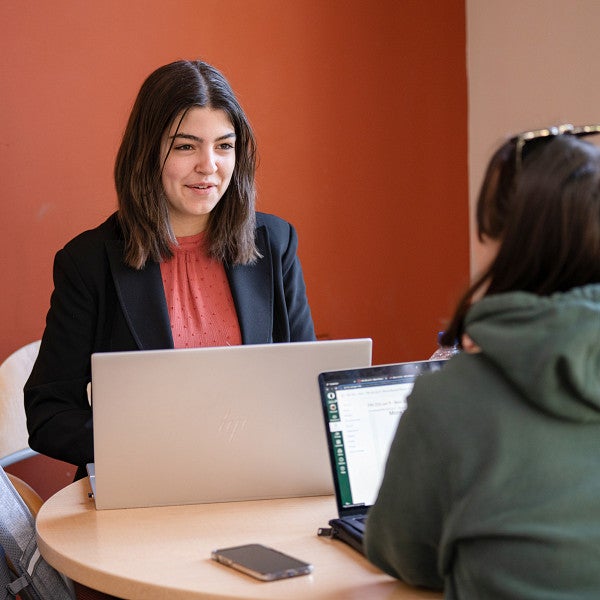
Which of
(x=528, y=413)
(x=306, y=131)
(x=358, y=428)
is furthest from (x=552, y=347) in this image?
(x=306, y=131)

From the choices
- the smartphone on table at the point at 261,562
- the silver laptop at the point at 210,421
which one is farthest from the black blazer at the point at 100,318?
the smartphone on table at the point at 261,562

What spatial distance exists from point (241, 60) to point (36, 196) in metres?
0.87

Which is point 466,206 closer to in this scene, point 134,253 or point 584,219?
point 134,253

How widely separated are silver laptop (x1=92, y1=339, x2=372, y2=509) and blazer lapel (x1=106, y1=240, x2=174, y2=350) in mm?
566

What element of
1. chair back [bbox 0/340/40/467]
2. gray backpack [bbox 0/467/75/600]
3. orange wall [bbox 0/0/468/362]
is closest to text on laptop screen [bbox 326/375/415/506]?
gray backpack [bbox 0/467/75/600]

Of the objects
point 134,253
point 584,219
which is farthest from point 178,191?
point 584,219

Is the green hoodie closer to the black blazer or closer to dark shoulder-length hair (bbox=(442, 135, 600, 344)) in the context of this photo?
dark shoulder-length hair (bbox=(442, 135, 600, 344))

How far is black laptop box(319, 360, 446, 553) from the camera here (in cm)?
165

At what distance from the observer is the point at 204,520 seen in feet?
5.79

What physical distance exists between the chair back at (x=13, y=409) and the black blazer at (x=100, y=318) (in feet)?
2.37

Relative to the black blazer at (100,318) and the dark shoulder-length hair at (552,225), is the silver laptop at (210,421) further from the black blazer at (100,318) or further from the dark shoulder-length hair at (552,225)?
the dark shoulder-length hair at (552,225)

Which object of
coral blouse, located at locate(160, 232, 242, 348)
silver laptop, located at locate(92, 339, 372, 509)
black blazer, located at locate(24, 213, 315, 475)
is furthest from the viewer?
coral blouse, located at locate(160, 232, 242, 348)

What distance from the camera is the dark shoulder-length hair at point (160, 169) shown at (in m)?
2.38

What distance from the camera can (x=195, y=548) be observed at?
1.62 meters
